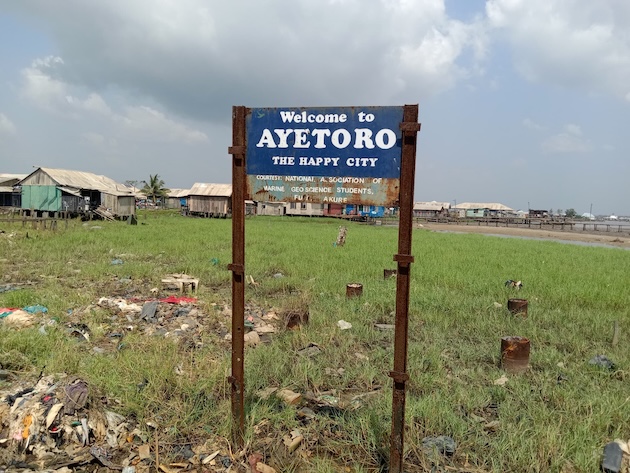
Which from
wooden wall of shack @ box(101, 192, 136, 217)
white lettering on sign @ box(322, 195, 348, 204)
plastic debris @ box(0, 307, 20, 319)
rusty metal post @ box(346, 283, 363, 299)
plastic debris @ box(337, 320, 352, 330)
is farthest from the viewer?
wooden wall of shack @ box(101, 192, 136, 217)

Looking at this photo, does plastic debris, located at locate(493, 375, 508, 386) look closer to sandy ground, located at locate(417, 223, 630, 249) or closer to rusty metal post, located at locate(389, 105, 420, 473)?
rusty metal post, located at locate(389, 105, 420, 473)

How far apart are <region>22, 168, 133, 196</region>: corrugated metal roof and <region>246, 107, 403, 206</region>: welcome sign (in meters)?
32.4

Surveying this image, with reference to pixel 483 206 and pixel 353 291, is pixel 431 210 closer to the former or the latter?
pixel 483 206

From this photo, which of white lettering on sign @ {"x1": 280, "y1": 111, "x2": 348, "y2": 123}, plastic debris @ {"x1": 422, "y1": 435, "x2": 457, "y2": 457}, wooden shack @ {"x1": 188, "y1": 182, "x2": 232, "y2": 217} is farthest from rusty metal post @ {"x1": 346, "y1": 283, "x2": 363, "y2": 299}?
wooden shack @ {"x1": 188, "y1": 182, "x2": 232, "y2": 217}

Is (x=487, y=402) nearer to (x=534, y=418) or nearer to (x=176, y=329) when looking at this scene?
(x=534, y=418)

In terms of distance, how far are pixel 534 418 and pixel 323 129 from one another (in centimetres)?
283

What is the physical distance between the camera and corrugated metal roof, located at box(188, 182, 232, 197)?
4517 cm

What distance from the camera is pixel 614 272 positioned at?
38.2ft

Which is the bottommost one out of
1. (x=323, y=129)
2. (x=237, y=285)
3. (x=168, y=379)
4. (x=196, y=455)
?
(x=196, y=455)

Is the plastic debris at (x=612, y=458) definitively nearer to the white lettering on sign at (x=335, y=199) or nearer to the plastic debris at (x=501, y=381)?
the plastic debris at (x=501, y=381)

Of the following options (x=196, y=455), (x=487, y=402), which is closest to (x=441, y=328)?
(x=487, y=402)

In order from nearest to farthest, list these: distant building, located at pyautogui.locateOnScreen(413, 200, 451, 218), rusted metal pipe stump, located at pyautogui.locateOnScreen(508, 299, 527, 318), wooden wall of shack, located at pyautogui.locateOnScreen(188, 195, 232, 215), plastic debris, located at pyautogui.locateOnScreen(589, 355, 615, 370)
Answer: plastic debris, located at pyautogui.locateOnScreen(589, 355, 615, 370) → rusted metal pipe stump, located at pyautogui.locateOnScreen(508, 299, 527, 318) → wooden wall of shack, located at pyautogui.locateOnScreen(188, 195, 232, 215) → distant building, located at pyautogui.locateOnScreen(413, 200, 451, 218)

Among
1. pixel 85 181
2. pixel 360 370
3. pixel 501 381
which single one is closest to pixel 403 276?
pixel 360 370

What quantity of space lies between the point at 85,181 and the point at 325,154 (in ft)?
117
